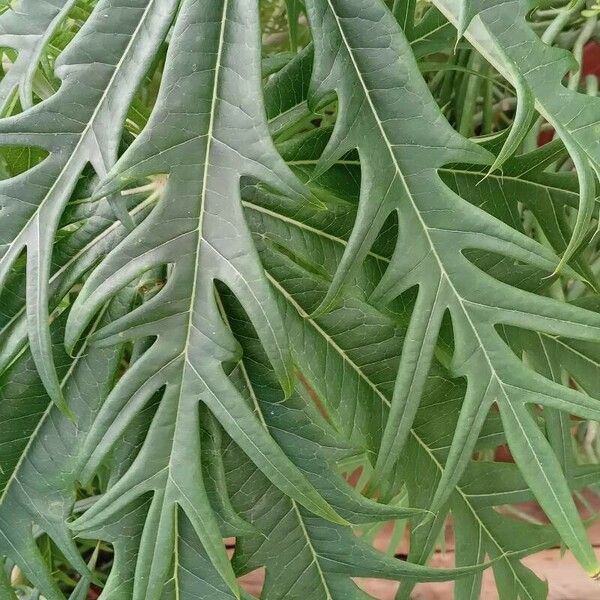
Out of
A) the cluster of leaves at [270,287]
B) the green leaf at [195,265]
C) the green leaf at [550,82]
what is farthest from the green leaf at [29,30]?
the green leaf at [550,82]

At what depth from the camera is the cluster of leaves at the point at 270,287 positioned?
38 centimetres

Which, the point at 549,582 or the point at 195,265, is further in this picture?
the point at 549,582

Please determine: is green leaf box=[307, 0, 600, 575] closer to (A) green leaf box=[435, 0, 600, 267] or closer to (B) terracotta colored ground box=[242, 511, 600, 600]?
(A) green leaf box=[435, 0, 600, 267]

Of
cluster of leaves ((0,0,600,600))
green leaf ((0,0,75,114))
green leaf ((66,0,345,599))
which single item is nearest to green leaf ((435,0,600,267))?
cluster of leaves ((0,0,600,600))

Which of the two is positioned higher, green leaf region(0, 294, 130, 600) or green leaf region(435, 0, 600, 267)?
green leaf region(435, 0, 600, 267)

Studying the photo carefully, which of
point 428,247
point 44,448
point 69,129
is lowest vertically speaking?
point 44,448

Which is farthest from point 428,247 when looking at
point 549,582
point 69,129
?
point 549,582

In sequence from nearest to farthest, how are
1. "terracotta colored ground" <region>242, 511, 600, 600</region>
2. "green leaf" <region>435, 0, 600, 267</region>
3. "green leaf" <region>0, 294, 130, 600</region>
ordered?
"green leaf" <region>435, 0, 600, 267</region> < "green leaf" <region>0, 294, 130, 600</region> < "terracotta colored ground" <region>242, 511, 600, 600</region>

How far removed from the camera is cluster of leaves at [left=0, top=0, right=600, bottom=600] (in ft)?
1.24

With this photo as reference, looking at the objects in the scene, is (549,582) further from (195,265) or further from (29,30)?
(29,30)

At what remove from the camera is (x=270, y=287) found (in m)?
0.38

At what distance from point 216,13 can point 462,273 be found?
0.76ft

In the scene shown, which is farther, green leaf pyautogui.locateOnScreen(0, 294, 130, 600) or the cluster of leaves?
green leaf pyautogui.locateOnScreen(0, 294, 130, 600)

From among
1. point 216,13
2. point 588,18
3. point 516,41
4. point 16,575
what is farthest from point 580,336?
point 16,575
